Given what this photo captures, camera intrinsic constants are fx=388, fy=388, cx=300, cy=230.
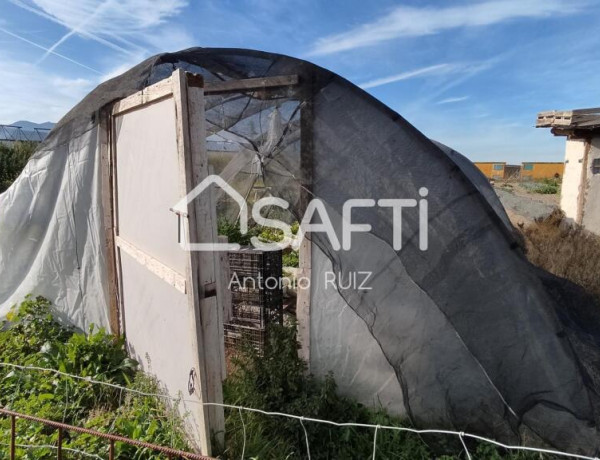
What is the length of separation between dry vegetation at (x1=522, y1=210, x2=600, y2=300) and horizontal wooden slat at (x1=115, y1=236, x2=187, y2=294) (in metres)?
4.89

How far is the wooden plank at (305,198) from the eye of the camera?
8.87 feet

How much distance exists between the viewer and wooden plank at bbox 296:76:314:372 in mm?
2705

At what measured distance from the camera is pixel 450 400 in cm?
262

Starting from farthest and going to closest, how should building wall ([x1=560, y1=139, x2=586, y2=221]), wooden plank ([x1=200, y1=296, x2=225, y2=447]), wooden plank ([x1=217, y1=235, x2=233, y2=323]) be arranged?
building wall ([x1=560, y1=139, x2=586, y2=221])
wooden plank ([x1=217, y1=235, x2=233, y2=323])
wooden plank ([x1=200, y1=296, x2=225, y2=447])

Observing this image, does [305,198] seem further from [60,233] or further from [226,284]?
[60,233]

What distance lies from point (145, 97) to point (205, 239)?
4.27ft

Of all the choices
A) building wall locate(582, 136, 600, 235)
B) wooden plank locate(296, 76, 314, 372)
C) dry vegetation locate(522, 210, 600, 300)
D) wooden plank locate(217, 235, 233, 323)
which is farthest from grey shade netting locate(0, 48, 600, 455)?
building wall locate(582, 136, 600, 235)

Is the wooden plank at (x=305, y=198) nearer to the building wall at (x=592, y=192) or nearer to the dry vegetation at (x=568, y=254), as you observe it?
the dry vegetation at (x=568, y=254)

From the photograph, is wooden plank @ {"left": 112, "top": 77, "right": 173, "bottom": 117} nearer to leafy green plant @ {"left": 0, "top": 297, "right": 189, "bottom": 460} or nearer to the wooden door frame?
the wooden door frame

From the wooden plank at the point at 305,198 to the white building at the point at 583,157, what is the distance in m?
7.84

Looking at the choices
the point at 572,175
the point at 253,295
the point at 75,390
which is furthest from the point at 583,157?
the point at 75,390

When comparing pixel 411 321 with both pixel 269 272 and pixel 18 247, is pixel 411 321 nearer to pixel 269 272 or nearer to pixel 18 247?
pixel 269 272

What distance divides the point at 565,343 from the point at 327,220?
166 cm

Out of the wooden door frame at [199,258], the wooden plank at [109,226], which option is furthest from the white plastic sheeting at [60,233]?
the wooden door frame at [199,258]
